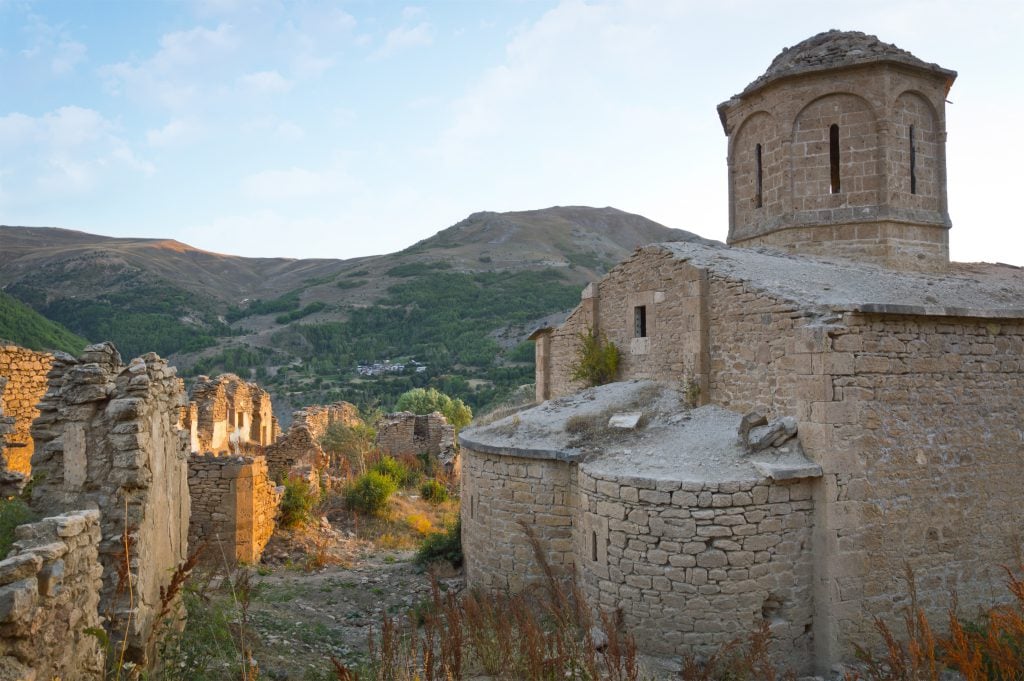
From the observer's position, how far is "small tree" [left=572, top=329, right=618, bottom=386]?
11484mm

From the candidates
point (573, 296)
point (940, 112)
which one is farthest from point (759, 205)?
point (573, 296)

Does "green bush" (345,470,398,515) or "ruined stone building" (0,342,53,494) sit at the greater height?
"ruined stone building" (0,342,53,494)

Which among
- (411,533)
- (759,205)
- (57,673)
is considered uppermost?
(759,205)

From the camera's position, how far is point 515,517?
8.61m

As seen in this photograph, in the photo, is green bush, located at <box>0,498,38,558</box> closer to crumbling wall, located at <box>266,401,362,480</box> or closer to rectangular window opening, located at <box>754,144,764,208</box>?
crumbling wall, located at <box>266,401,362,480</box>

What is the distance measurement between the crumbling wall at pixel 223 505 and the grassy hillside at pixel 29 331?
16.5 meters

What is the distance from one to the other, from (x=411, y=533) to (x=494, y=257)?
5770 cm

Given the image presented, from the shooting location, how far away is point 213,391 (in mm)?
16031

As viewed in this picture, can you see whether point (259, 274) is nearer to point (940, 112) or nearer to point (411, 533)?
point (411, 533)

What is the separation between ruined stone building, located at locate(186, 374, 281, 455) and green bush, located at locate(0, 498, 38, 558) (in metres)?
8.63

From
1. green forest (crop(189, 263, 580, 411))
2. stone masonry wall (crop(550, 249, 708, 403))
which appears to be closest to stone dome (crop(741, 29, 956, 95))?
stone masonry wall (crop(550, 249, 708, 403))

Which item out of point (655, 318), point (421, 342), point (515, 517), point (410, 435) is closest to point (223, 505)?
point (515, 517)

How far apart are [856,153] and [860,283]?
3791 mm

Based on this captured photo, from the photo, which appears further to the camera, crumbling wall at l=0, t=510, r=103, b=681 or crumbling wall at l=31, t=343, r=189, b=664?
crumbling wall at l=31, t=343, r=189, b=664
